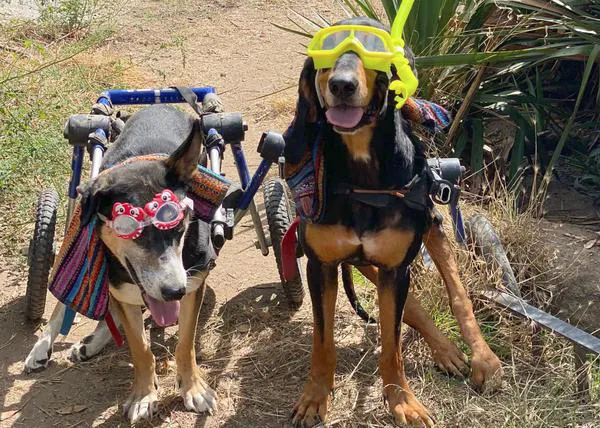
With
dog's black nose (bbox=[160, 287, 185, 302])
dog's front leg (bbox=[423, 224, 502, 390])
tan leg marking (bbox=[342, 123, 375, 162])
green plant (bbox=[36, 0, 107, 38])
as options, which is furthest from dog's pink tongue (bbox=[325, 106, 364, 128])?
green plant (bbox=[36, 0, 107, 38])

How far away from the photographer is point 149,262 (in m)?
3.01

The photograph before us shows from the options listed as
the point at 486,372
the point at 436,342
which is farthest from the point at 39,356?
the point at 486,372

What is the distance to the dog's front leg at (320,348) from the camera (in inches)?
130

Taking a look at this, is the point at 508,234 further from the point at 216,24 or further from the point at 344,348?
the point at 216,24

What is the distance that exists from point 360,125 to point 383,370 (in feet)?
3.73

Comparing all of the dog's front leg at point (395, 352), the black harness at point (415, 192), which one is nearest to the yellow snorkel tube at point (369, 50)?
the black harness at point (415, 192)

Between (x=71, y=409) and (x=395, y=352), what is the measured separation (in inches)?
61.0

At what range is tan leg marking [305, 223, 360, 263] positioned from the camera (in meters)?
3.13

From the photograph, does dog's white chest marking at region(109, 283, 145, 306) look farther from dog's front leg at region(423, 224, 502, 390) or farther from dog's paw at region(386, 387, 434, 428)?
dog's front leg at region(423, 224, 502, 390)

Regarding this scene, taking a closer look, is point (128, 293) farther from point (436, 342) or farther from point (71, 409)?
point (436, 342)

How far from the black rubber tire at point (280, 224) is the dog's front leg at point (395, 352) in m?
0.93

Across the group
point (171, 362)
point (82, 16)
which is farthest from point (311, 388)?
point (82, 16)

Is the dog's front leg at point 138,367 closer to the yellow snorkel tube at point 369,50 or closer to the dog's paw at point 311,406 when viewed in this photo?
the dog's paw at point 311,406

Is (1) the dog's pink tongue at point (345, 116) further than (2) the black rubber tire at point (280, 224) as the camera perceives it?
No
